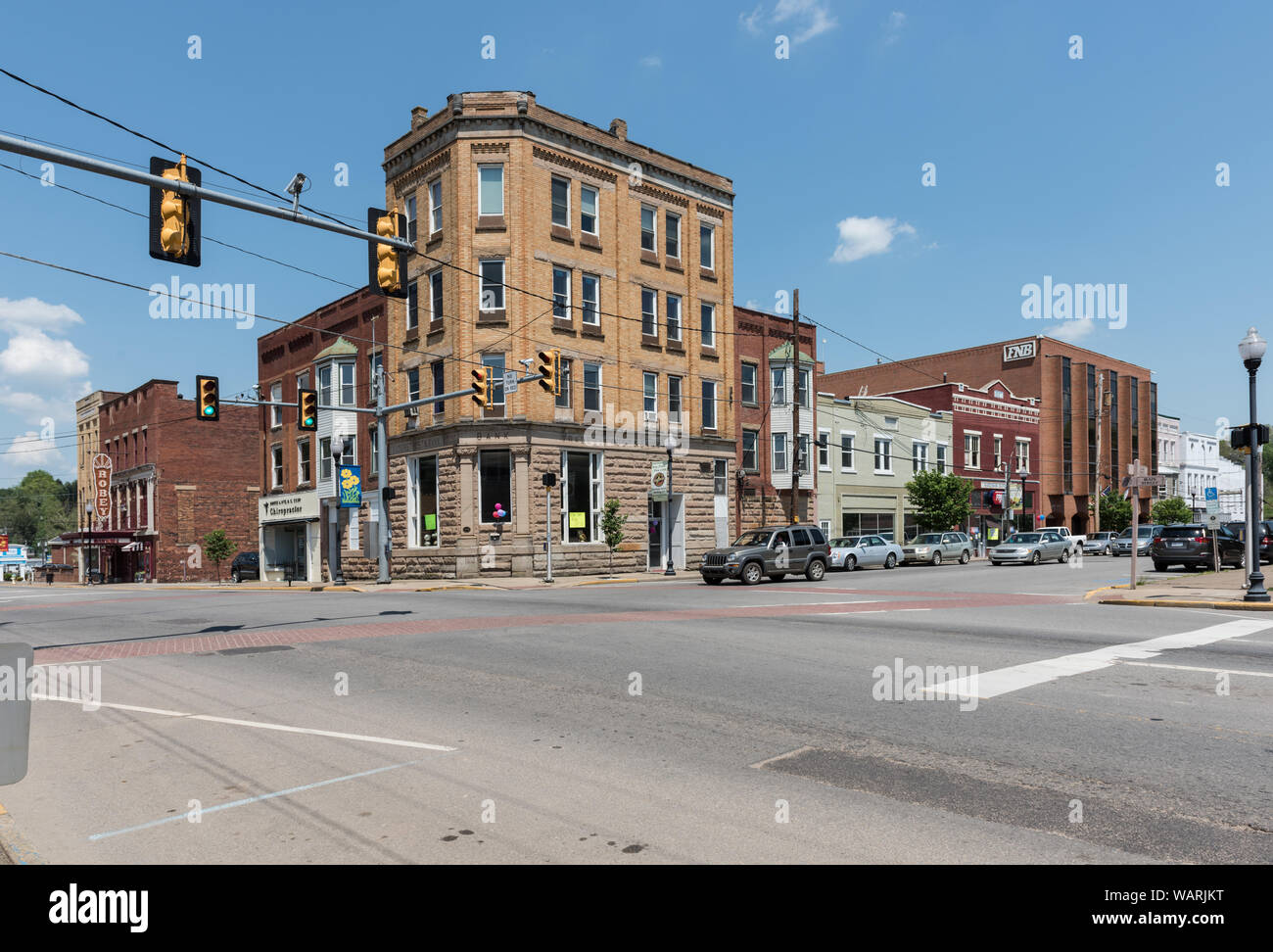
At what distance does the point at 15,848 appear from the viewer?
456 centimetres

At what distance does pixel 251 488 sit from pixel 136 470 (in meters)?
7.44

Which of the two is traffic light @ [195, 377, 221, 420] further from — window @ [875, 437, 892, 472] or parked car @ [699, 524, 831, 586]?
window @ [875, 437, 892, 472]

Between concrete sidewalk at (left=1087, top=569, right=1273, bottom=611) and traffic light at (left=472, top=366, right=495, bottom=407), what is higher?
traffic light at (left=472, top=366, right=495, bottom=407)

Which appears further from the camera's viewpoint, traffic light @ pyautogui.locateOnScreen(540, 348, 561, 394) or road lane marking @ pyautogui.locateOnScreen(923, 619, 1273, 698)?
traffic light @ pyautogui.locateOnScreen(540, 348, 561, 394)

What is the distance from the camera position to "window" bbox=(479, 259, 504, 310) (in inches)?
1262

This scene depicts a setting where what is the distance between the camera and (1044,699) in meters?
7.89

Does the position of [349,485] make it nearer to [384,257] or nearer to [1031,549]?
[384,257]

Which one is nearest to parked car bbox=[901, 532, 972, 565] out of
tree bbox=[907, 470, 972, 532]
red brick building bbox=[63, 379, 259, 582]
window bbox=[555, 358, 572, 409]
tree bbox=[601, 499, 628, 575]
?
tree bbox=[907, 470, 972, 532]

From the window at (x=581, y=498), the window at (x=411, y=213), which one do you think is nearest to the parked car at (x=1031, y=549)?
the window at (x=581, y=498)

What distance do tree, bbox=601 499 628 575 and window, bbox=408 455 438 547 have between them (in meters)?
6.46

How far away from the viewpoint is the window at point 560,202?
33.6 metres

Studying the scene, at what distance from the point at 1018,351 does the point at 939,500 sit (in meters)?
26.5
